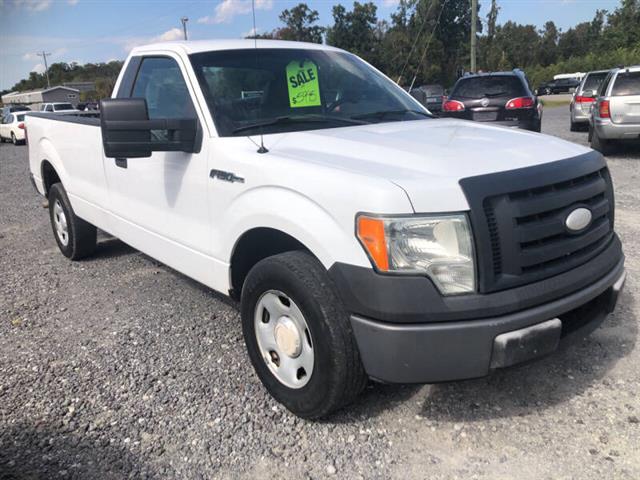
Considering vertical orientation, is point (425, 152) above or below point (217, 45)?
below

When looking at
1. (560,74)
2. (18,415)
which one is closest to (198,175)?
(18,415)

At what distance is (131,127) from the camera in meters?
3.11

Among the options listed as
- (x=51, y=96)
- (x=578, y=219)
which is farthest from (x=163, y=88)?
(x=51, y=96)

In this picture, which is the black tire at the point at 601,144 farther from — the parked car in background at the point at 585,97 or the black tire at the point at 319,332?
the black tire at the point at 319,332

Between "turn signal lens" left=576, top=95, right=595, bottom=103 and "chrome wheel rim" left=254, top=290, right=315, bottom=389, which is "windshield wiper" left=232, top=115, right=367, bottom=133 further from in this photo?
"turn signal lens" left=576, top=95, right=595, bottom=103

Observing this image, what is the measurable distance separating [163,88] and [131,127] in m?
0.92

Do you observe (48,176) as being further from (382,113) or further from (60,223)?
(382,113)

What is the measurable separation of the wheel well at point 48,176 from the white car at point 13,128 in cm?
2100

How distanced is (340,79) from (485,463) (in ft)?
8.42

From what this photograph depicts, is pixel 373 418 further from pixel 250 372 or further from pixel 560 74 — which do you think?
pixel 560 74

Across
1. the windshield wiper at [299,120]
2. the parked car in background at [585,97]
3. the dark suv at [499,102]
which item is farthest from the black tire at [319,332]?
the parked car in background at [585,97]

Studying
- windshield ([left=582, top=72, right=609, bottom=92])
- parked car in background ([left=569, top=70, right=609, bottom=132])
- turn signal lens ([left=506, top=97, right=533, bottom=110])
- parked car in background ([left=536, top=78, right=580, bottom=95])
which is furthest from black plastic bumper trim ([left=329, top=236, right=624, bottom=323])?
parked car in background ([left=536, top=78, right=580, bottom=95])

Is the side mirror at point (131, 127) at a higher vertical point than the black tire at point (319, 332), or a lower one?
higher

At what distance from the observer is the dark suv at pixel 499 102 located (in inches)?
435
